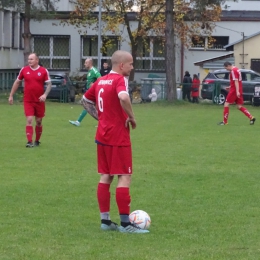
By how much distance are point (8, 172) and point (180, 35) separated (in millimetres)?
37605

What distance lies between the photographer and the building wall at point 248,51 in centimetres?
4434

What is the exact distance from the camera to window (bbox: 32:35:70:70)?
53969 millimetres

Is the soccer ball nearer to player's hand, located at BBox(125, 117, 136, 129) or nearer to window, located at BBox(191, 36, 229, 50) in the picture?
player's hand, located at BBox(125, 117, 136, 129)

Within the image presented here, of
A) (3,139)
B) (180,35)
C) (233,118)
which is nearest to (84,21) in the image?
(180,35)

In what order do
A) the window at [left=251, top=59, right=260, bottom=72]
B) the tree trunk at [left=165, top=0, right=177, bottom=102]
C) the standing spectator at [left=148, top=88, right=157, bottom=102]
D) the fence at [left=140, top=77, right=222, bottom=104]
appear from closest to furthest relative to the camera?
the fence at [left=140, top=77, right=222, bottom=104] < the tree trunk at [left=165, top=0, right=177, bottom=102] < the standing spectator at [left=148, top=88, right=157, bottom=102] < the window at [left=251, top=59, right=260, bottom=72]

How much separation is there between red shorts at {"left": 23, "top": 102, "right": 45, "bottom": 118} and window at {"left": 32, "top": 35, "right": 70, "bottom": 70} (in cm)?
3894

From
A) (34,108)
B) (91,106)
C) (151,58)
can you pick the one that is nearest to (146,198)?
(91,106)

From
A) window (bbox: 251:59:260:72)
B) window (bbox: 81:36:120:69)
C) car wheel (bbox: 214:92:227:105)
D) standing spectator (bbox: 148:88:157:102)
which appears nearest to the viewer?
car wheel (bbox: 214:92:227:105)

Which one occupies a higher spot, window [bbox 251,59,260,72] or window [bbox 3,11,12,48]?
window [bbox 3,11,12,48]

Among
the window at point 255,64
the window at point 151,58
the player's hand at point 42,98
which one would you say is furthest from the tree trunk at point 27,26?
the player's hand at point 42,98

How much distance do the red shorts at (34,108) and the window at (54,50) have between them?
3894 cm

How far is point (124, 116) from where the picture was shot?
7.49 meters

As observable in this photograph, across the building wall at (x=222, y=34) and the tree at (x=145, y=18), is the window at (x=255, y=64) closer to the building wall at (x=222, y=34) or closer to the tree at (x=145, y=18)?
the tree at (x=145, y=18)

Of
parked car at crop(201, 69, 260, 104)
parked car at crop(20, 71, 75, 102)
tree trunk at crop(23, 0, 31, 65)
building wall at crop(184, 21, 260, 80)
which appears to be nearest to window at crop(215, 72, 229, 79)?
parked car at crop(201, 69, 260, 104)
